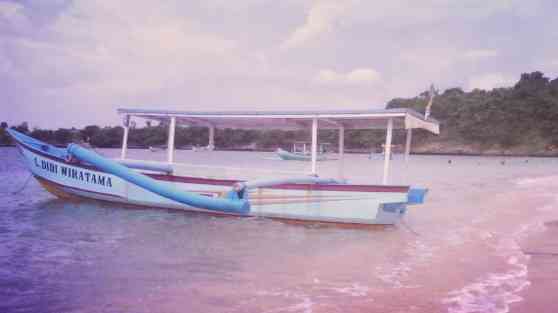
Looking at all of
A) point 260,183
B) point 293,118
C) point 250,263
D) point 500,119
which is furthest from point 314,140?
point 500,119

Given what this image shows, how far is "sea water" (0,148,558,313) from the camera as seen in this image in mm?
5215

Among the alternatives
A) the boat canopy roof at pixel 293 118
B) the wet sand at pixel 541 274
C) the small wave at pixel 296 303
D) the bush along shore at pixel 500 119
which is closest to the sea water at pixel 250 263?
the small wave at pixel 296 303

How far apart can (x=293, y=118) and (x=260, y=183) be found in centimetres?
205

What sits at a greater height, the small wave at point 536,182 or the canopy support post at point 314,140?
the canopy support post at point 314,140

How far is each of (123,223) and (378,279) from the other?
6.48 metres

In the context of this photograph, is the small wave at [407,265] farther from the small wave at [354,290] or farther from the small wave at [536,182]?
the small wave at [536,182]

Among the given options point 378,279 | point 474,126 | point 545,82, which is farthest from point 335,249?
point 545,82

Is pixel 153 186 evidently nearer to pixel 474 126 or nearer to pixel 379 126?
pixel 379 126

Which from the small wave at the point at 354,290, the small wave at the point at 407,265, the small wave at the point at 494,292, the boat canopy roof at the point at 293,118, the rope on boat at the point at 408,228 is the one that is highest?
the boat canopy roof at the point at 293,118

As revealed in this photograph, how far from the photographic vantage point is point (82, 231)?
9.49 m

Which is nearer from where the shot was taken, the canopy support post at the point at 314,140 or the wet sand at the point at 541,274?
the wet sand at the point at 541,274

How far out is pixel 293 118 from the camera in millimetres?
9883

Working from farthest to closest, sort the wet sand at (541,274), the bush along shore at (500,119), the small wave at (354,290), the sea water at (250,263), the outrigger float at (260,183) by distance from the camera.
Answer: the bush along shore at (500,119), the outrigger float at (260,183), the small wave at (354,290), the sea water at (250,263), the wet sand at (541,274)

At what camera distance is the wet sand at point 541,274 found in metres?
4.81
